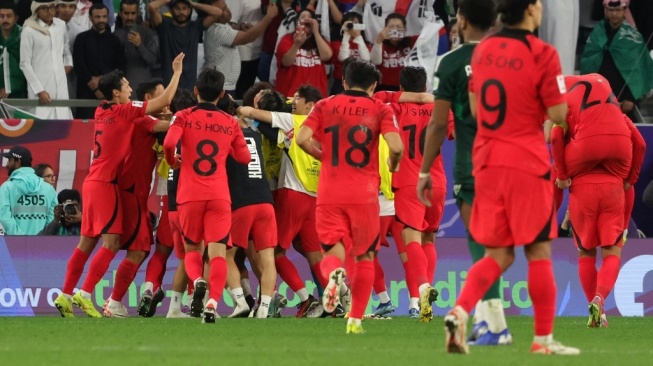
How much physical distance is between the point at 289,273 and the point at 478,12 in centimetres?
596

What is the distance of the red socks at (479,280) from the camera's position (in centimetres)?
783

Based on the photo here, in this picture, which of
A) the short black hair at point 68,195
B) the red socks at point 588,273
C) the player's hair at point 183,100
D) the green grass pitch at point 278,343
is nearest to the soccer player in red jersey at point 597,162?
the red socks at point 588,273

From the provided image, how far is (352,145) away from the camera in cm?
1093

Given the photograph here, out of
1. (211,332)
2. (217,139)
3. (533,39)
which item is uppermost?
(533,39)

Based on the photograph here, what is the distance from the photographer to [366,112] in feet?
35.8

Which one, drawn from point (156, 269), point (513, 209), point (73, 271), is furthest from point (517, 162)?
point (156, 269)

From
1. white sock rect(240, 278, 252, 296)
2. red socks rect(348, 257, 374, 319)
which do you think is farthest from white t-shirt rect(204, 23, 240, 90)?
red socks rect(348, 257, 374, 319)

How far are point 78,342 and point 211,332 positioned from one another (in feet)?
4.68

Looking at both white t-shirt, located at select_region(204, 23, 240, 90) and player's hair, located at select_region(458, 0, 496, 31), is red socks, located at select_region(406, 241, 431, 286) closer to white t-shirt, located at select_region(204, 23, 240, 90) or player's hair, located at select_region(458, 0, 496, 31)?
player's hair, located at select_region(458, 0, 496, 31)

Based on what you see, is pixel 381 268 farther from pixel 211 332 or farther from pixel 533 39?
pixel 533 39

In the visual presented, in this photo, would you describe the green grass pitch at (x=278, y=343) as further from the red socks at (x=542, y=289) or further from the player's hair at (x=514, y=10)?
the player's hair at (x=514, y=10)

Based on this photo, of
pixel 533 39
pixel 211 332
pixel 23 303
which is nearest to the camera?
pixel 533 39

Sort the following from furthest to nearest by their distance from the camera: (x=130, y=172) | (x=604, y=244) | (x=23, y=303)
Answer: (x=23, y=303)
(x=130, y=172)
(x=604, y=244)

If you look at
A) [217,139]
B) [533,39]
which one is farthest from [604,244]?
[533,39]
